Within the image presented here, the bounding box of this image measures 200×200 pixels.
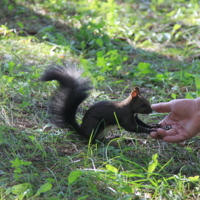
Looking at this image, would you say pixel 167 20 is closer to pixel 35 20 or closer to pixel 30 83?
pixel 35 20

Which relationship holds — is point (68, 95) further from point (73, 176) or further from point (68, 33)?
point (68, 33)

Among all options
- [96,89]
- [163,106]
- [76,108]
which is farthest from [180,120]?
[96,89]

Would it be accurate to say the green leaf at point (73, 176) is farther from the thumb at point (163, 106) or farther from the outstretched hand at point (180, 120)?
the thumb at point (163, 106)

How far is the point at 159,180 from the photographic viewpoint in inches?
77.8

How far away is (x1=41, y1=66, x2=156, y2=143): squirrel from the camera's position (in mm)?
2557

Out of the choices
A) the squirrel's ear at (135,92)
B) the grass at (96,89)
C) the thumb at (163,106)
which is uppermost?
the squirrel's ear at (135,92)

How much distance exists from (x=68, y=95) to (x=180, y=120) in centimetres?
88

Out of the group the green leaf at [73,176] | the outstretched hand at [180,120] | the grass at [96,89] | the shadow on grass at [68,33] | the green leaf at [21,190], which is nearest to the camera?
the green leaf at [21,190]

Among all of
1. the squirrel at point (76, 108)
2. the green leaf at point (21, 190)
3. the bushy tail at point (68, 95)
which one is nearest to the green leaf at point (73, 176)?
the green leaf at point (21, 190)

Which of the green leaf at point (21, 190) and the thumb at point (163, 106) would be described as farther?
the thumb at point (163, 106)

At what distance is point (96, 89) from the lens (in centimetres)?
336

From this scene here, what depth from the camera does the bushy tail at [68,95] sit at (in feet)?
8.39

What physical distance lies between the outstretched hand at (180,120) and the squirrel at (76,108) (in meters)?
0.16

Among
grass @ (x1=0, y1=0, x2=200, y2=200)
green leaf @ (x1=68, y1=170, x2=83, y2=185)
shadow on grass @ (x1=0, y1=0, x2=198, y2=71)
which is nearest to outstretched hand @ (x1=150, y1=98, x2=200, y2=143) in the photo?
grass @ (x1=0, y1=0, x2=200, y2=200)
